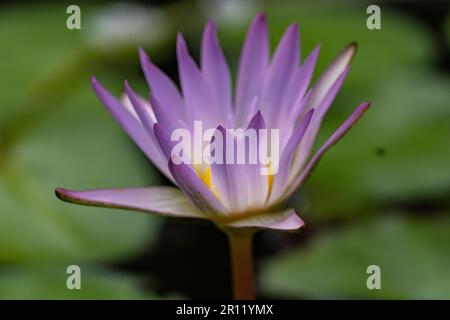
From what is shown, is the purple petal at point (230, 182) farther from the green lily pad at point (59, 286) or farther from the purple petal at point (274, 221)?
the green lily pad at point (59, 286)

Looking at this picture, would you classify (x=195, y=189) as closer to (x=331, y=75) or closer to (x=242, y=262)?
(x=242, y=262)

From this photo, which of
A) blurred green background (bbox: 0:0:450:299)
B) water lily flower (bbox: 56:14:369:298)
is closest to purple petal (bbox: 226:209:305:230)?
water lily flower (bbox: 56:14:369:298)

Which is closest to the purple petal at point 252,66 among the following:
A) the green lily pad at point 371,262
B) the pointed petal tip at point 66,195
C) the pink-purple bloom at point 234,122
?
the pink-purple bloom at point 234,122

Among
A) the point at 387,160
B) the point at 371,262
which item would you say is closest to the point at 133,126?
the point at 371,262

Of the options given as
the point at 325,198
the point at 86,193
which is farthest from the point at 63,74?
the point at 86,193

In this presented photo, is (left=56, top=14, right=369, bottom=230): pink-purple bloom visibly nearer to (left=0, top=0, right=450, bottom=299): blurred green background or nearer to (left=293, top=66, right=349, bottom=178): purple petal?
(left=293, top=66, right=349, bottom=178): purple petal
